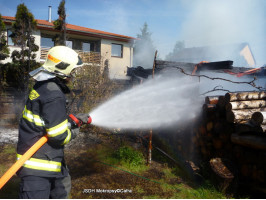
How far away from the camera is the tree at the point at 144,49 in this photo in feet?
187

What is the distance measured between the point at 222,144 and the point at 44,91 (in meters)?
3.87

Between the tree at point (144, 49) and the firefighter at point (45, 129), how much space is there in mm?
54372

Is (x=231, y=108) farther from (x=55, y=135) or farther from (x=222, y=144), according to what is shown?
(x=55, y=135)

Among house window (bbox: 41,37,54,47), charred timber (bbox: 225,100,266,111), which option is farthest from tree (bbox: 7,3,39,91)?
charred timber (bbox: 225,100,266,111)

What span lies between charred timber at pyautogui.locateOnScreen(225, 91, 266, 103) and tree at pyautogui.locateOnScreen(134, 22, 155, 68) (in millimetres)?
52540

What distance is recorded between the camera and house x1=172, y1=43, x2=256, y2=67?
144 feet

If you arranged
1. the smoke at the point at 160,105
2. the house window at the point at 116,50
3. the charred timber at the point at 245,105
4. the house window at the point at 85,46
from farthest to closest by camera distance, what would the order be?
the house window at the point at 116,50 < the house window at the point at 85,46 < the smoke at the point at 160,105 < the charred timber at the point at 245,105

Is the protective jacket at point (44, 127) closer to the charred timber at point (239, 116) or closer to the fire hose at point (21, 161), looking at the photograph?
the fire hose at point (21, 161)

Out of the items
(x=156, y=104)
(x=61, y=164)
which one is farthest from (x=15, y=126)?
(x=61, y=164)

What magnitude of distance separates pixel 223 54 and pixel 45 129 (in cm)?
5029

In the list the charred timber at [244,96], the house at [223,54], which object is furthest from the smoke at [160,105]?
the house at [223,54]

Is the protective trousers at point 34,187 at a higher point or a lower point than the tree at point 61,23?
lower

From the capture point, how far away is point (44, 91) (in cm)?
248

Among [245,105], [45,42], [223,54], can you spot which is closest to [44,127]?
[245,105]
